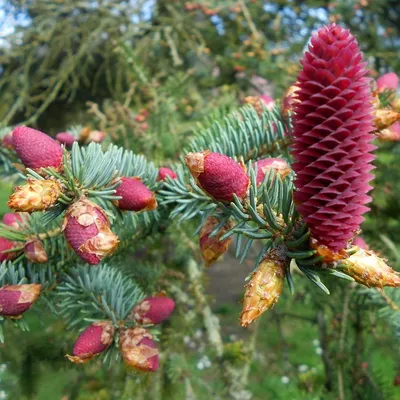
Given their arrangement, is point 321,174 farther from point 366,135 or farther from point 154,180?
point 154,180

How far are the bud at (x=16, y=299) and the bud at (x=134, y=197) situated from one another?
138 millimetres

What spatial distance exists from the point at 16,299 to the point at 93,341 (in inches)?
3.6

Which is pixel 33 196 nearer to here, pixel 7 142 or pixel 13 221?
pixel 13 221

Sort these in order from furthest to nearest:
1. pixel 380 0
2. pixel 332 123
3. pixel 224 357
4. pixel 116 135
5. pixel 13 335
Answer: pixel 380 0 → pixel 116 135 → pixel 13 335 → pixel 224 357 → pixel 332 123

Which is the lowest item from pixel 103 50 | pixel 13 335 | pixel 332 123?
pixel 13 335

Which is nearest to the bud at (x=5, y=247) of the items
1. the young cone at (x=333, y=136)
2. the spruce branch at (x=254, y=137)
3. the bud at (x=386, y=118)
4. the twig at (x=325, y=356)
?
the spruce branch at (x=254, y=137)

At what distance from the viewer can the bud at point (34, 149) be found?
1.35ft

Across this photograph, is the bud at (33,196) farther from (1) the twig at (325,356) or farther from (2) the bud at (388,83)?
(1) the twig at (325,356)

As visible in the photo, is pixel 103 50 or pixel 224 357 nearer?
pixel 224 357

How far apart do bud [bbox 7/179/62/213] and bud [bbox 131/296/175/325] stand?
0.20 metres

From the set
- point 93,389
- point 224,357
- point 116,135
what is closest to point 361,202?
point 224,357

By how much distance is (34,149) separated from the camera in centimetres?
41

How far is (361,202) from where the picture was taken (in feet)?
1.17

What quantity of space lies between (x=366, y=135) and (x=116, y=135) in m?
0.98
